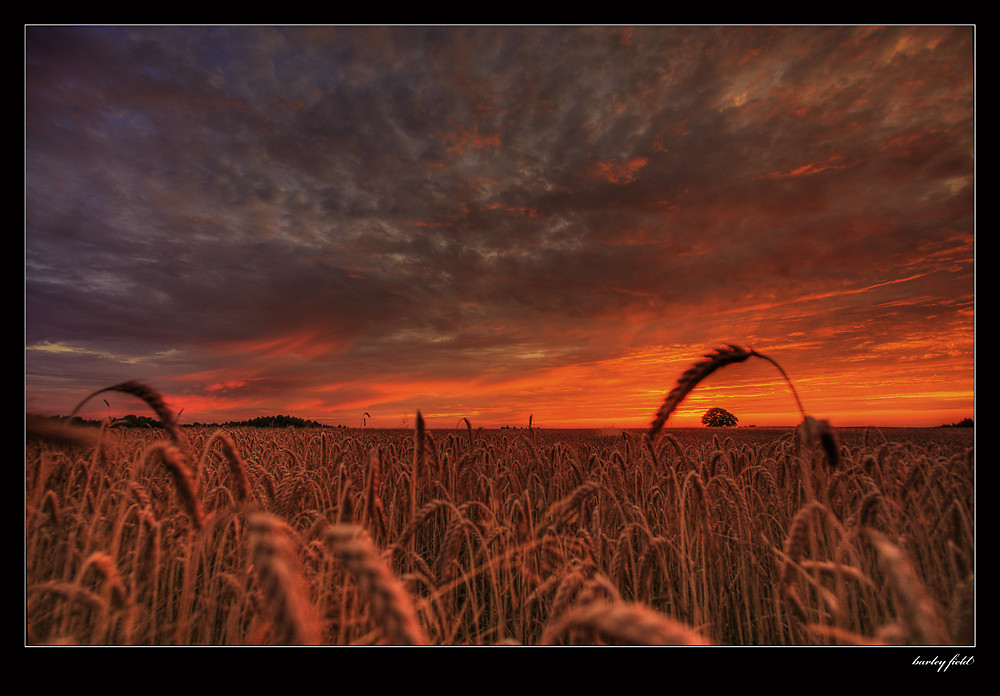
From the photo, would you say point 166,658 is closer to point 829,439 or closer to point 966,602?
point 829,439

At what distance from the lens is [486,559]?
2850 mm

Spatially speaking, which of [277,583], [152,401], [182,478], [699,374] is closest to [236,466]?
[182,478]

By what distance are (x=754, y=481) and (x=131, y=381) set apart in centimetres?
482

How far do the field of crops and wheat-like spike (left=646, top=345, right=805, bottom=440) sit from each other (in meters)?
0.23

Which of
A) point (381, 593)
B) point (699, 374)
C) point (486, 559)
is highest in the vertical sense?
point (699, 374)

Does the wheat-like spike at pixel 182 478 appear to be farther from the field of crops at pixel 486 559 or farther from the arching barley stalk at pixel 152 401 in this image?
the arching barley stalk at pixel 152 401

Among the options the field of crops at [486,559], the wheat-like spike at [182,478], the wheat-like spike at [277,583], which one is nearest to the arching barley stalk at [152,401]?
the field of crops at [486,559]

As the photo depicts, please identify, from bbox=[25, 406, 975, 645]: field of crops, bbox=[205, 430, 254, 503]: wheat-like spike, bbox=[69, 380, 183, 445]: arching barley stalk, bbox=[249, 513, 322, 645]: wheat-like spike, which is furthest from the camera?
bbox=[205, 430, 254, 503]: wheat-like spike

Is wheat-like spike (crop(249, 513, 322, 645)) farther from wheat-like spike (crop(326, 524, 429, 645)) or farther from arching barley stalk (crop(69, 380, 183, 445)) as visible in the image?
arching barley stalk (crop(69, 380, 183, 445))

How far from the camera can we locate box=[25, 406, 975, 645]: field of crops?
4.03ft

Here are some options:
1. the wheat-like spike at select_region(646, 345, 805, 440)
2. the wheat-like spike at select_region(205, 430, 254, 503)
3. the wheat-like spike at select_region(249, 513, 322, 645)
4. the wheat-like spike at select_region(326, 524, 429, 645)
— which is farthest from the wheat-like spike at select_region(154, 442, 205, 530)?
the wheat-like spike at select_region(646, 345, 805, 440)

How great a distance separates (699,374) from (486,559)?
5.48 feet

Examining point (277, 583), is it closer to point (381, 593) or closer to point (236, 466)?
point (381, 593)

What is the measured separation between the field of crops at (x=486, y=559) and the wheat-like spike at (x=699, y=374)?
0.23m
